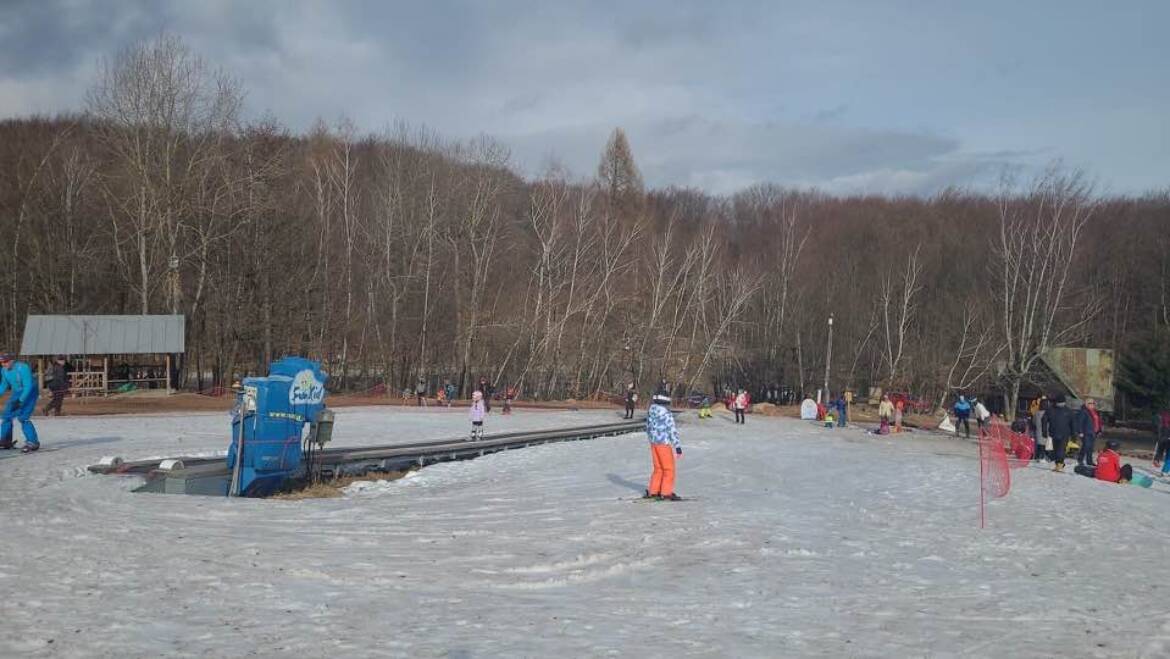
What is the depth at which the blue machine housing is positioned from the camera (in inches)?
663

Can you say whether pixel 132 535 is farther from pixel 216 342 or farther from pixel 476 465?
pixel 216 342

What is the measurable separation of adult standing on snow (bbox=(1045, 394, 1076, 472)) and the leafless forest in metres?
39.3

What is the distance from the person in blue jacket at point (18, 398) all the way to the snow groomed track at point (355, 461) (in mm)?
2433

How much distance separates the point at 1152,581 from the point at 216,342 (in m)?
55.4

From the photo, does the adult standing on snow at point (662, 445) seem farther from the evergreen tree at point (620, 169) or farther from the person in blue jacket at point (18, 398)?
the evergreen tree at point (620, 169)

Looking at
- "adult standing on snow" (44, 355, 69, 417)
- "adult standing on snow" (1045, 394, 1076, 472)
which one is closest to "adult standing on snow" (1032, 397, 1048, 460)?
"adult standing on snow" (1045, 394, 1076, 472)

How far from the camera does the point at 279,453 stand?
1738cm

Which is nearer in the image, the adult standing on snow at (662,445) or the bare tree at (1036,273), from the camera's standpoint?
the adult standing on snow at (662,445)

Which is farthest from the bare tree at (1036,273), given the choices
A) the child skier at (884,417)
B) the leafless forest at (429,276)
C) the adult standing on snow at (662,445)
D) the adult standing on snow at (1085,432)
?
the adult standing on snow at (662,445)

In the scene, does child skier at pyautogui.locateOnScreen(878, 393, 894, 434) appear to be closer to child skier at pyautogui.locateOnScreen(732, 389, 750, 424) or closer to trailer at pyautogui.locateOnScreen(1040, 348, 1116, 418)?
child skier at pyautogui.locateOnScreen(732, 389, 750, 424)

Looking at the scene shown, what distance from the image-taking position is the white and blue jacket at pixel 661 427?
14.9m

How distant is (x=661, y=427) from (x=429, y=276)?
50490 millimetres

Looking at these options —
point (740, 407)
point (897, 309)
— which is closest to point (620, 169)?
point (897, 309)

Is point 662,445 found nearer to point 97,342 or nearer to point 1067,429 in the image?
point 1067,429
